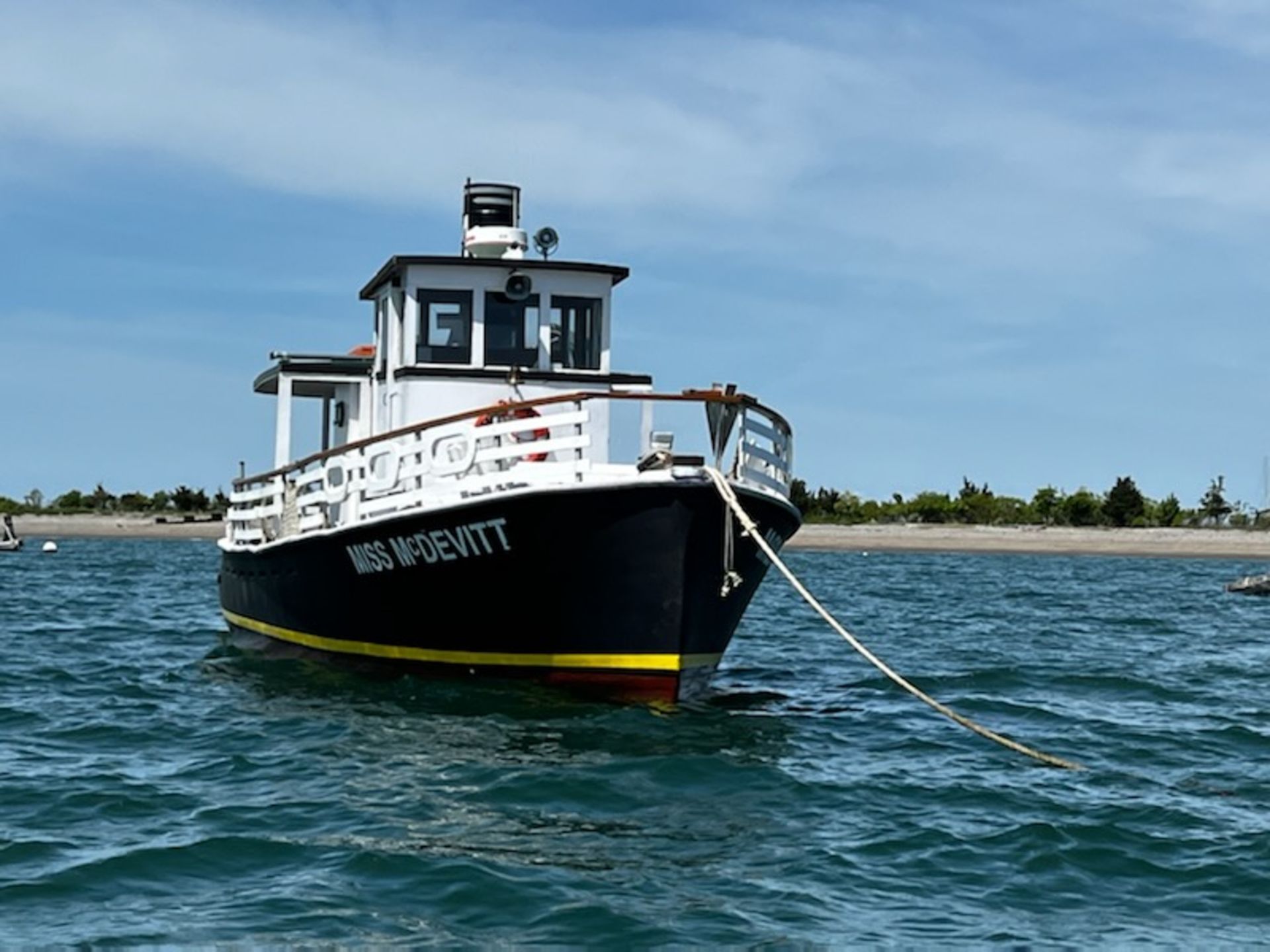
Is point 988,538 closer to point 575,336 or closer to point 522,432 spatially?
point 575,336

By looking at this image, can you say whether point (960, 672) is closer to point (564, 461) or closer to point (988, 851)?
point (564, 461)

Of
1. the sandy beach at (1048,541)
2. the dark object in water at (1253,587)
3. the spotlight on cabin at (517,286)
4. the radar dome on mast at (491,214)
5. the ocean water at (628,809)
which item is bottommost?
the ocean water at (628,809)

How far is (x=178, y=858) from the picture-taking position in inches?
327

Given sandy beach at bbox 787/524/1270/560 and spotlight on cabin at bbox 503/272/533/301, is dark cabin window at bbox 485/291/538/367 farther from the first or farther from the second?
sandy beach at bbox 787/524/1270/560

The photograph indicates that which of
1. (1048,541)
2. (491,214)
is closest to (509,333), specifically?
(491,214)

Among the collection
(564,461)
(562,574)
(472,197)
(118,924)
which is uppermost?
(472,197)

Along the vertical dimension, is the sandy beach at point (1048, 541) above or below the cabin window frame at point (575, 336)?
below

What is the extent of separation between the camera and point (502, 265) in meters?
15.8

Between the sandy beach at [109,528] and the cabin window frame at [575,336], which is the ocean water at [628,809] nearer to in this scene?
the cabin window frame at [575,336]

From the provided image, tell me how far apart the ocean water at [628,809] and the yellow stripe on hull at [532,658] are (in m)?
0.22

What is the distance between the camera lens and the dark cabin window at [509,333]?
52.2 ft

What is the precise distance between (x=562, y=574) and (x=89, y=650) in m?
8.05

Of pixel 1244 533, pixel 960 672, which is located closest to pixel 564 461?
pixel 960 672

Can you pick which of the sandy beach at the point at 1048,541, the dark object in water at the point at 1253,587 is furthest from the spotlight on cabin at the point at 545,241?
the sandy beach at the point at 1048,541
